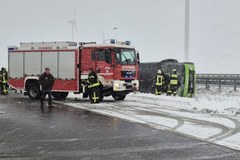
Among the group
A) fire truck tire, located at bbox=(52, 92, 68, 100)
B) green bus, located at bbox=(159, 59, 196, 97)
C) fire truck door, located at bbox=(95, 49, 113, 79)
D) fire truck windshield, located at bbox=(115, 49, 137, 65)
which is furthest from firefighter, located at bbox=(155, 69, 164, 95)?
fire truck tire, located at bbox=(52, 92, 68, 100)

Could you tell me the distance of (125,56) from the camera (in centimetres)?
1689

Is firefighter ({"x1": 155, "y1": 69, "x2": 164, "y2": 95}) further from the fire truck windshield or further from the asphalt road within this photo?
the asphalt road

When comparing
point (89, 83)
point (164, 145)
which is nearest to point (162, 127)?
point (164, 145)

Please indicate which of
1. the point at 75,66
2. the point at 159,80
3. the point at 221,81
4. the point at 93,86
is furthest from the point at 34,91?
the point at 221,81

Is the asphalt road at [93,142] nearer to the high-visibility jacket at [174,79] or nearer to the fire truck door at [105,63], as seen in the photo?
the fire truck door at [105,63]

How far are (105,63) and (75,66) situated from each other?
66.5 inches

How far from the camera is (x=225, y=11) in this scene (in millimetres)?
80688

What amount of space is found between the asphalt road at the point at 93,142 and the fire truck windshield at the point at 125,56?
5.13 m

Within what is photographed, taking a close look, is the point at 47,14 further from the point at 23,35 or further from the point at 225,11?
the point at 225,11

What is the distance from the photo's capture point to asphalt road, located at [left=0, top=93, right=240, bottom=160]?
713 centimetres

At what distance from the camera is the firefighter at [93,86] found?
1614cm

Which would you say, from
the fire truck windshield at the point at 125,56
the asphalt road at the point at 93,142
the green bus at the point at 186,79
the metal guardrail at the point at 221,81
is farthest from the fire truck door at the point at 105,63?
the metal guardrail at the point at 221,81

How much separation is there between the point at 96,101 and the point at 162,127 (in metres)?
6.53

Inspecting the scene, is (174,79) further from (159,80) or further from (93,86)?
(93,86)
